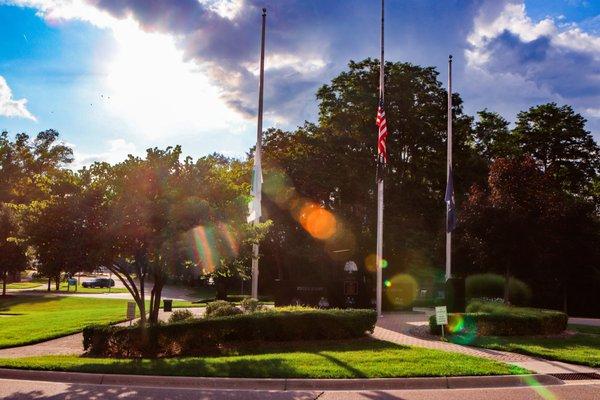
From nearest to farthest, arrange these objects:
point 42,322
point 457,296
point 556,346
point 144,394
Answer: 1. point 144,394
2. point 556,346
3. point 457,296
4. point 42,322

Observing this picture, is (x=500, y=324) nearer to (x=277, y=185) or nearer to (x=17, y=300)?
(x=277, y=185)

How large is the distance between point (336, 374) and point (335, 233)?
26.9m

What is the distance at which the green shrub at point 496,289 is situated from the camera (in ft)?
106

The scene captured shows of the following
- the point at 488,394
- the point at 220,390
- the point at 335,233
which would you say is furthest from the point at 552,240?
the point at 220,390

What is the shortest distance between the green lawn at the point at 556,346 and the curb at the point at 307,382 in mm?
2804

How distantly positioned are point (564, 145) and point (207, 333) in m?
44.3

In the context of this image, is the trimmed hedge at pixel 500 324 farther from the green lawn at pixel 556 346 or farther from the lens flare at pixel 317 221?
the lens flare at pixel 317 221

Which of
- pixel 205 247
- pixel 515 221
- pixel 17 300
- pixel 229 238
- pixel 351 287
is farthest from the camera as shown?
pixel 17 300

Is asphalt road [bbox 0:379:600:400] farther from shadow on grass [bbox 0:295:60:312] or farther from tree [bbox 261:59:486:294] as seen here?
shadow on grass [bbox 0:295:60:312]

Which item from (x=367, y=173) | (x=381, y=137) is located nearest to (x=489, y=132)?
(x=367, y=173)

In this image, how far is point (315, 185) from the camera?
35.9m

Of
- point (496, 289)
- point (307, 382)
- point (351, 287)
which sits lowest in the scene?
point (307, 382)

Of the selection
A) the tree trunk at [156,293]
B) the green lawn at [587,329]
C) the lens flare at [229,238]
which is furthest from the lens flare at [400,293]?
the lens flare at [229,238]

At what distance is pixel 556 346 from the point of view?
15.1 m
